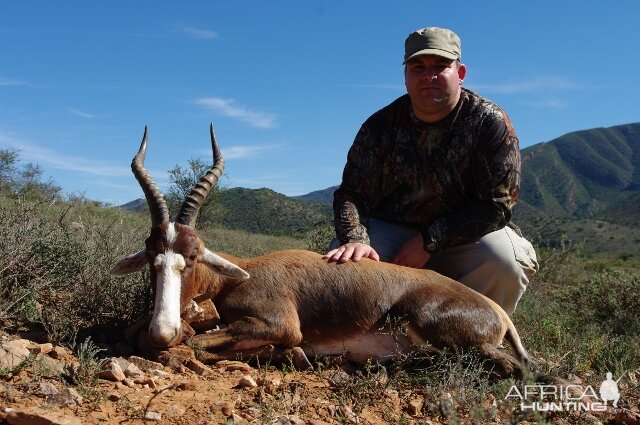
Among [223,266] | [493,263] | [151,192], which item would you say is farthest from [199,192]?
[493,263]

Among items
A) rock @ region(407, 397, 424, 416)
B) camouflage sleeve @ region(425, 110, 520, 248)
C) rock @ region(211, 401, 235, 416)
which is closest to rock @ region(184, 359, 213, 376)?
rock @ region(211, 401, 235, 416)

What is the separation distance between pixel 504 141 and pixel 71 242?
444 cm

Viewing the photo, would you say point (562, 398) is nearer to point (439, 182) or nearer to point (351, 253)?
point (351, 253)

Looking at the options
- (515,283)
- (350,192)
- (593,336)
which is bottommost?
(593,336)

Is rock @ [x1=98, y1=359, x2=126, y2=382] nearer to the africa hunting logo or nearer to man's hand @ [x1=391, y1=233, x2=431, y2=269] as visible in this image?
the africa hunting logo

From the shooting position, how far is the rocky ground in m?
3.61

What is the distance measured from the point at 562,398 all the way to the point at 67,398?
333 cm

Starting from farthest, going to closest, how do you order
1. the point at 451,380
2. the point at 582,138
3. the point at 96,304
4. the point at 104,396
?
1. the point at 582,138
2. the point at 96,304
3. the point at 451,380
4. the point at 104,396

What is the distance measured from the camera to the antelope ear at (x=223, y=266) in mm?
5336

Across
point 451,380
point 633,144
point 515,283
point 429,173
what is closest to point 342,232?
point 429,173

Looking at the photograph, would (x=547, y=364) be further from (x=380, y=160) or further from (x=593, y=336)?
(x=380, y=160)

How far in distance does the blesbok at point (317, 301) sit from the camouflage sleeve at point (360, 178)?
1055 mm

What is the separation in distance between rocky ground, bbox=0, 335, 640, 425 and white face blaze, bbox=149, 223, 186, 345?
0.79 ft

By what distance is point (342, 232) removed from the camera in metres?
6.27
